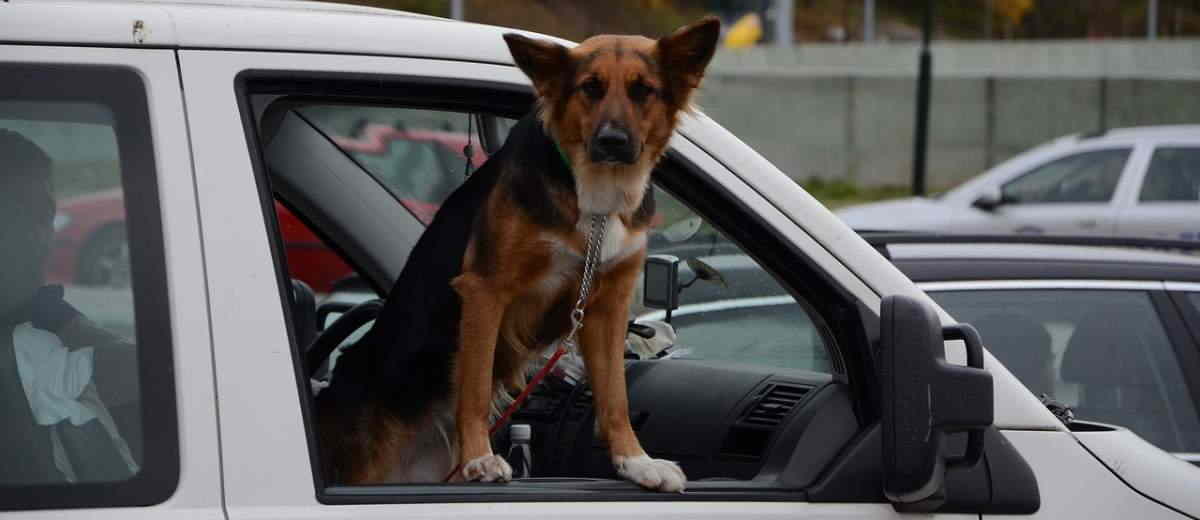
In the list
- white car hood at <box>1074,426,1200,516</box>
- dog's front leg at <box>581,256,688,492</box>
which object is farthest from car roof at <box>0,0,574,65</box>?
white car hood at <box>1074,426,1200,516</box>

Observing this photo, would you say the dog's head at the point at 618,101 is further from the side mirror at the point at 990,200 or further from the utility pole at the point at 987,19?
the utility pole at the point at 987,19

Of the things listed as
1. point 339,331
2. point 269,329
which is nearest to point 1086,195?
point 339,331

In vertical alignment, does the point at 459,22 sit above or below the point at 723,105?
above

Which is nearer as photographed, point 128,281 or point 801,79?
point 128,281

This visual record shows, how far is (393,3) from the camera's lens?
27109mm

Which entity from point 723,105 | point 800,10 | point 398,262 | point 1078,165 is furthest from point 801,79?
point 398,262

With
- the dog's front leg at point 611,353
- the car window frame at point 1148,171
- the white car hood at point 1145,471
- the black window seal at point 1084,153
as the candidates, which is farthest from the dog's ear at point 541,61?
the black window seal at point 1084,153

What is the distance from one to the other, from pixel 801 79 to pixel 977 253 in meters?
22.6

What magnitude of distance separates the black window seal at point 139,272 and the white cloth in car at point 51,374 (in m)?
0.11

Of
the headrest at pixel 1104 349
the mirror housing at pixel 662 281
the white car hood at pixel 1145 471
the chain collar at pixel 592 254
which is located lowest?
the headrest at pixel 1104 349

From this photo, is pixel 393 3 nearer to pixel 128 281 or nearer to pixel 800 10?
pixel 800 10

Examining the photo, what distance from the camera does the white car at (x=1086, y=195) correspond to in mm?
13266

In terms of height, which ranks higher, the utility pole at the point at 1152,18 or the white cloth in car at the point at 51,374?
the white cloth in car at the point at 51,374

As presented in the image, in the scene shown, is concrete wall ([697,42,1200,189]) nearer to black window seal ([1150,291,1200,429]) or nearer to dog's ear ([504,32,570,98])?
black window seal ([1150,291,1200,429])
